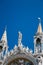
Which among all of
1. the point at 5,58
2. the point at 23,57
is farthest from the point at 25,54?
the point at 5,58

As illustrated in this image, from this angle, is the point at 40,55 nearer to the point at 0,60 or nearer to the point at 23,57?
the point at 23,57

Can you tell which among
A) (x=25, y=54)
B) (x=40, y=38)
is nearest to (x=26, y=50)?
(x=25, y=54)

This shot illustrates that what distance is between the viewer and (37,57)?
20.6 metres

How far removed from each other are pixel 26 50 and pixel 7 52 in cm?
193

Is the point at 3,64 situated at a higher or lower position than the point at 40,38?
lower

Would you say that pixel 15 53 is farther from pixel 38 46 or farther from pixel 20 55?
pixel 38 46

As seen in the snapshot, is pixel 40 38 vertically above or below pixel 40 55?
above

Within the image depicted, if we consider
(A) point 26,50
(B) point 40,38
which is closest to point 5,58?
(A) point 26,50

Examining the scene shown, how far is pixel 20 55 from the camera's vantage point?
21125 millimetres

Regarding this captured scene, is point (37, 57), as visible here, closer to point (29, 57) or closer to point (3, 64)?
point (29, 57)

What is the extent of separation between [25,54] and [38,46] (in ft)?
4.85

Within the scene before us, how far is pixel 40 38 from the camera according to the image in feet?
71.8

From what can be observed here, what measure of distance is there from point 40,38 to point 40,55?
1782 millimetres

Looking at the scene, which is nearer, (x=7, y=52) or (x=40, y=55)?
(x=40, y=55)
